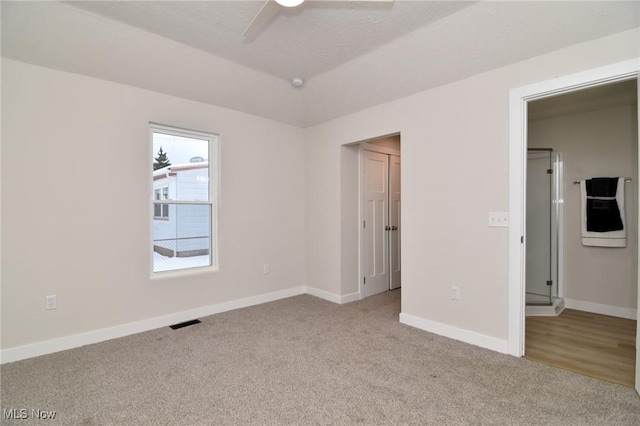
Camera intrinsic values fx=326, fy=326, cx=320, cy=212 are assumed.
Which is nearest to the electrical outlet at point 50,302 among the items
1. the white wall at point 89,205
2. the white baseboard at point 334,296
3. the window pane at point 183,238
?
the white wall at point 89,205

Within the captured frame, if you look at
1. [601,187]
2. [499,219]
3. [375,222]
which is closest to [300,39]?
[499,219]

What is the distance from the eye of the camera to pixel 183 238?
148 inches

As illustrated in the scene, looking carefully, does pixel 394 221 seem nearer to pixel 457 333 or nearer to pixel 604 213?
pixel 457 333

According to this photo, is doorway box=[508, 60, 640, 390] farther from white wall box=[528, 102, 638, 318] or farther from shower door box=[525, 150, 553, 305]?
white wall box=[528, 102, 638, 318]

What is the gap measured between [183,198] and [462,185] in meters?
2.99

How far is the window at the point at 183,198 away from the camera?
3537mm

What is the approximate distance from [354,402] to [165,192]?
112 inches

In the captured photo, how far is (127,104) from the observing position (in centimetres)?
323

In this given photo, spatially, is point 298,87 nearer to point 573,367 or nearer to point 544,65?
point 544,65

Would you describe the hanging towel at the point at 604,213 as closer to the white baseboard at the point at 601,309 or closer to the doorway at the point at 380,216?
the white baseboard at the point at 601,309

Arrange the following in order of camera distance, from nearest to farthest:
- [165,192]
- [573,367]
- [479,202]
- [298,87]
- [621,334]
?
[573,367]
[479,202]
[621,334]
[165,192]
[298,87]

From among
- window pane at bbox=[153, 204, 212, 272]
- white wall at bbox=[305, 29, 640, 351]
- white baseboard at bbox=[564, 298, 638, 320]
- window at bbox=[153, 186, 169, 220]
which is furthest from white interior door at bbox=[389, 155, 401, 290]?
window at bbox=[153, 186, 169, 220]

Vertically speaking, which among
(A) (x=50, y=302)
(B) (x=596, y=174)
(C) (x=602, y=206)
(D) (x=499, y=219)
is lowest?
(A) (x=50, y=302)

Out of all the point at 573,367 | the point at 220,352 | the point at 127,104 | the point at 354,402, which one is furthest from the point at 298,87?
the point at 573,367
